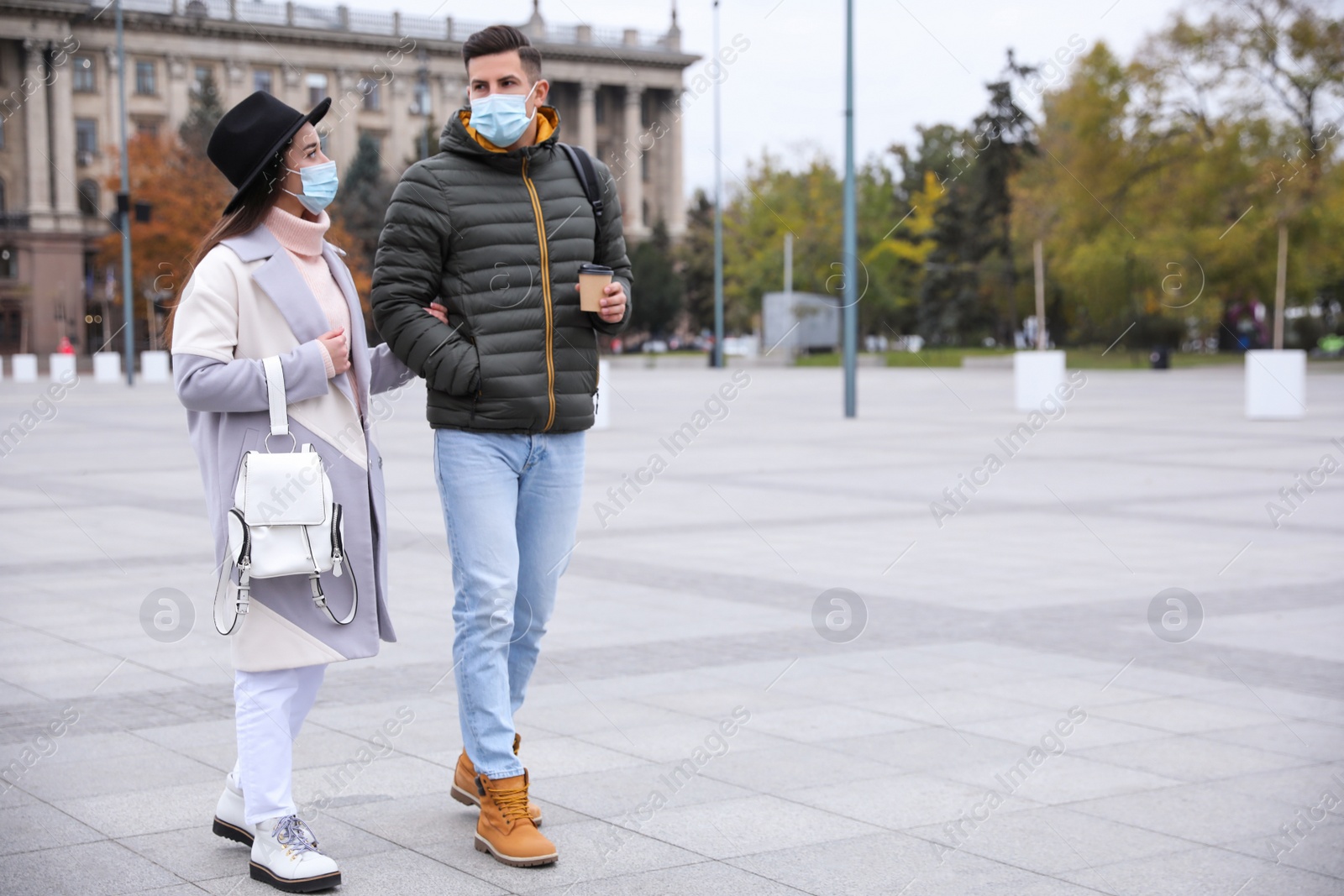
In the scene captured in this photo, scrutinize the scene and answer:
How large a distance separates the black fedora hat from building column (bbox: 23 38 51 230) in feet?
275

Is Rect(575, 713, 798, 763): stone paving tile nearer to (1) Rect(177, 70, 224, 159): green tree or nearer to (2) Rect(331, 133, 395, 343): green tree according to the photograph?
(2) Rect(331, 133, 395, 343): green tree

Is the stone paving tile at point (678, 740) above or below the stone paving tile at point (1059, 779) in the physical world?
above

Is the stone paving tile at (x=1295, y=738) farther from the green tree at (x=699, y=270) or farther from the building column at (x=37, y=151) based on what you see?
the building column at (x=37, y=151)

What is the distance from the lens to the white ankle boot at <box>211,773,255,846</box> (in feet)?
13.1

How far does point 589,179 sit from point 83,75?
87.9 metres

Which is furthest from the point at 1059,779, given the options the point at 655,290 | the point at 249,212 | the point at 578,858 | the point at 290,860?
the point at 655,290

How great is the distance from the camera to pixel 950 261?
235 ft

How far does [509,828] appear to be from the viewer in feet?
13.0

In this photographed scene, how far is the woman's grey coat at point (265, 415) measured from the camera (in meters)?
3.73

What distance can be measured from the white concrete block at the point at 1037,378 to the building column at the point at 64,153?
69252mm

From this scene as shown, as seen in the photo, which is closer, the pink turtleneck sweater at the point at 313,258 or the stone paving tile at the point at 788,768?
the pink turtleneck sweater at the point at 313,258

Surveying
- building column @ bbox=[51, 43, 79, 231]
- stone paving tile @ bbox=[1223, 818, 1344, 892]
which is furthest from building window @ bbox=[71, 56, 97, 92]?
stone paving tile @ bbox=[1223, 818, 1344, 892]

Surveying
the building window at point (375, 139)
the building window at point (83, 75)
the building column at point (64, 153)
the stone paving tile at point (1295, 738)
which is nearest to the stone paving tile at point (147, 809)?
the stone paving tile at point (1295, 738)

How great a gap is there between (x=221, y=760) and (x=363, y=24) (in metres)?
93.7
